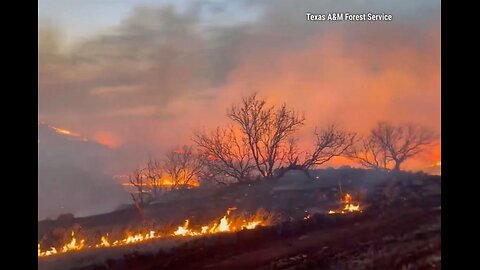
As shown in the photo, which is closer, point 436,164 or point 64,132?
point 64,132

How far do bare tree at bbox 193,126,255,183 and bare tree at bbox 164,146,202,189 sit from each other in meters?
0.05

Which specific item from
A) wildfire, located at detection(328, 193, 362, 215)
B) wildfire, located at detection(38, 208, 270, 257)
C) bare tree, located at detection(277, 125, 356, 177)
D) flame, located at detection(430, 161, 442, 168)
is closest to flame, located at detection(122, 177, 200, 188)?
wildfire, located at detection(38, 208, 270, 257)

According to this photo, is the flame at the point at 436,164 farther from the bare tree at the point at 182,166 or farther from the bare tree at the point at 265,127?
the bare tree at the point at 182,166

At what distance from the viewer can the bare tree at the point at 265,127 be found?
2814 millimetres

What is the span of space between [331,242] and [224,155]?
2.64 ft

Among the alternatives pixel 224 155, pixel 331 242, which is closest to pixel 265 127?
pixel 224 155

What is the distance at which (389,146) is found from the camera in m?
2.86

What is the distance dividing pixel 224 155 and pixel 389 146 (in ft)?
3.16

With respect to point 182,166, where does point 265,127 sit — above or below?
above

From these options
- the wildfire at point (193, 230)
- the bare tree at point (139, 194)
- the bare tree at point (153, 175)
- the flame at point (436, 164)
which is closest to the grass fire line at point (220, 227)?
the wildfire at point (193, 230)

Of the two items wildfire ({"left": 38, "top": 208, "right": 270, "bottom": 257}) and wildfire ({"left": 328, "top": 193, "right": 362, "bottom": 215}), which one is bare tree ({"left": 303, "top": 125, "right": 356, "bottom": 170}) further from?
wildfire ({"left": 38, "top": 208, "right": 270, "bottom": 257})

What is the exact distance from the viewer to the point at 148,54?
2.78 metres

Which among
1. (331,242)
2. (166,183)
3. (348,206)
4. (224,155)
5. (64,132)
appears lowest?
(331,242)

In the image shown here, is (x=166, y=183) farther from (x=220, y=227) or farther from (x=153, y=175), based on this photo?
(x=220, y=227)
